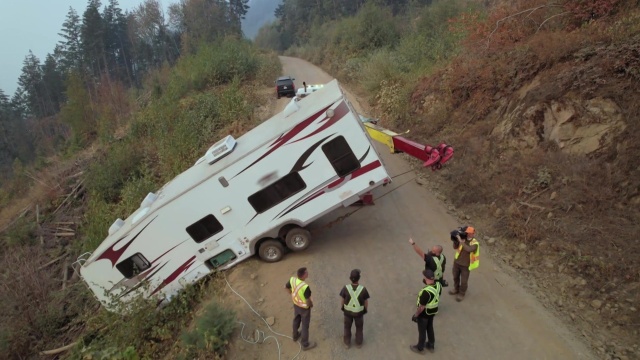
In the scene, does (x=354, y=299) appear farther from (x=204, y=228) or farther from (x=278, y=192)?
(x=204, y=228)

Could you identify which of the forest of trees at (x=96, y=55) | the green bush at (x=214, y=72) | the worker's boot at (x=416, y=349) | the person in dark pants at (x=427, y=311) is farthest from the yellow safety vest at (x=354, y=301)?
the forest of trees at (x=96, y=55)

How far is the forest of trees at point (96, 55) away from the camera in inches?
2441

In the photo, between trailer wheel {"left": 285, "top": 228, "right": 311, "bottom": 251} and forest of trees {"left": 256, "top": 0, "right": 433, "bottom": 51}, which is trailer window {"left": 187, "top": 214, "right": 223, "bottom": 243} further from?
forest of trees {"left": 256, "top": 0, "right": 433, "bottom": 51}

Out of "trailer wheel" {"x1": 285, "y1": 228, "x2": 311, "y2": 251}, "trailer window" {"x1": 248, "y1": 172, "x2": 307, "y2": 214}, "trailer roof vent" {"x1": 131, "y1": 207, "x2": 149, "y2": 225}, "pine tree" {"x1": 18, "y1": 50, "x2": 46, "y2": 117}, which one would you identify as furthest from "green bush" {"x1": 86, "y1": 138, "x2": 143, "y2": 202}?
"pine tree" {"x1": 18, "y1": 50, "x2": 46, "y2": 117}

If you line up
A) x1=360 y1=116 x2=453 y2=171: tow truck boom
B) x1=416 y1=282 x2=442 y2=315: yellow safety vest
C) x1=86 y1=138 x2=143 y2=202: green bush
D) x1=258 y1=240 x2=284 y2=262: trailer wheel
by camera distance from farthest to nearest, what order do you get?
x1=86 y1=138 x2=143 y2=202: green bush, x1=258 y1=240 x2=284 y2=262: trailer wheel, x1=360 y1=116 x2=453 y2=171: tow truck boom, x1=416 y1=282 x2=442 y2=315: yellow safety vest

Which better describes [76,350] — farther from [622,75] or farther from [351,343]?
[622,75]

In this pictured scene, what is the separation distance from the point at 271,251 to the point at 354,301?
13.6 feet

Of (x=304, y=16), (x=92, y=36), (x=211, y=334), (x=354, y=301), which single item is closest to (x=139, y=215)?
(x=211, y=334)

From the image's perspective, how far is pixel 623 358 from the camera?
669 centimetres

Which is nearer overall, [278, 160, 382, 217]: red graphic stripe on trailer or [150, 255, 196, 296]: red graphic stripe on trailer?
[278, 160, 382, 217]: red graphic stripe on trailer

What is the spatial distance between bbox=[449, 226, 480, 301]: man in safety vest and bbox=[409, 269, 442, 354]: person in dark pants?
1321 mm

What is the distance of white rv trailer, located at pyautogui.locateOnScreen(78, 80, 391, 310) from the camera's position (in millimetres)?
9773

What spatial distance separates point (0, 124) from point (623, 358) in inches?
3315

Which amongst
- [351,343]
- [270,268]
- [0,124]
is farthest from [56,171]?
[0,124]
